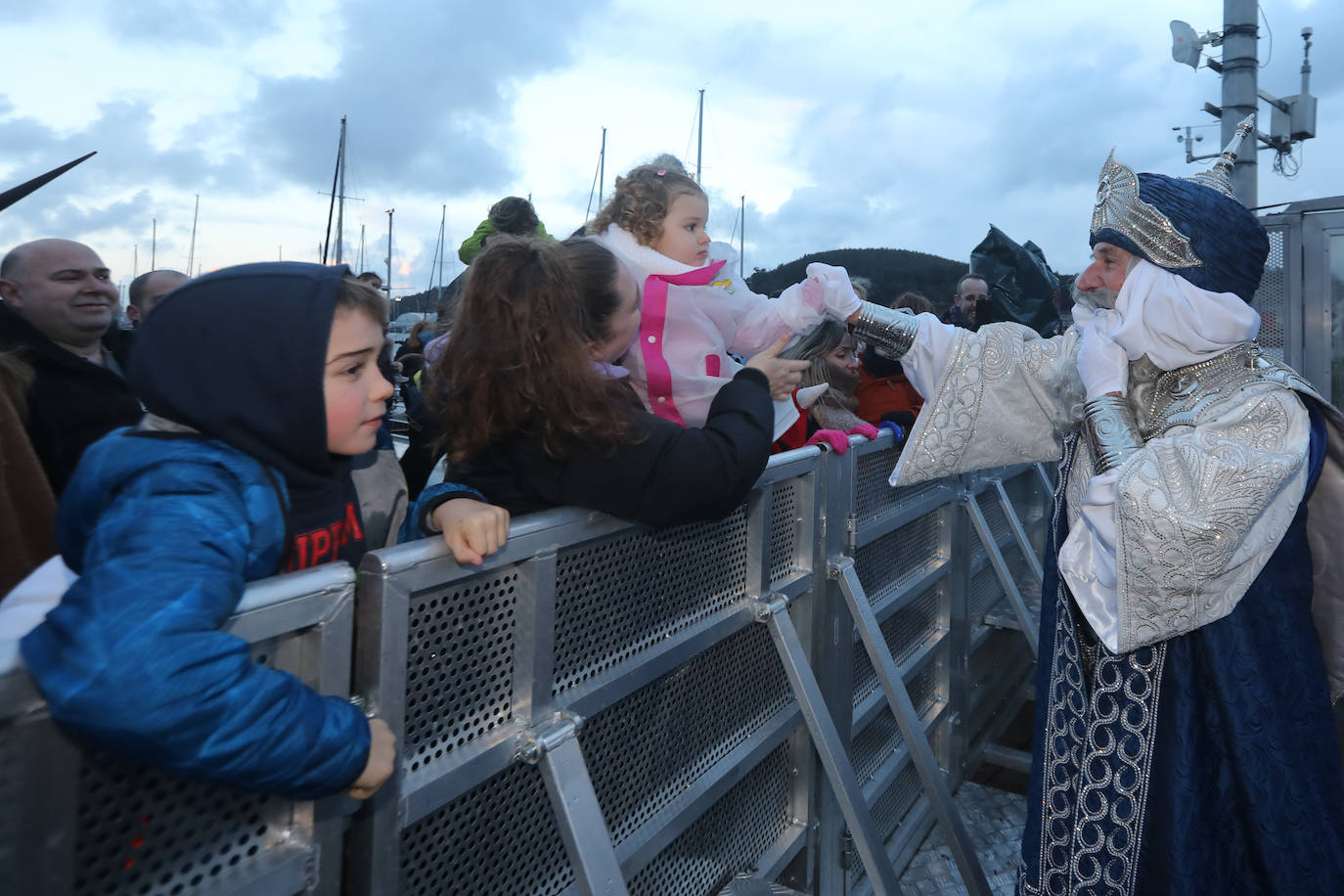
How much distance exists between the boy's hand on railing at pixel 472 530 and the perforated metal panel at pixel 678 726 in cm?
51

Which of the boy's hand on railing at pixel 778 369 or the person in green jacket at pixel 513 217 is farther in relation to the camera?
the person in green jacket at pixel 513 217

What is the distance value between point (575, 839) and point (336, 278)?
0.93 m

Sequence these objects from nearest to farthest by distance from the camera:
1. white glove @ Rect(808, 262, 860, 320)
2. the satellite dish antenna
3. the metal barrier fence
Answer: the metal barrier fence
white glove @ Rect(808, 262, 860, 320)
the satellite dish antenna

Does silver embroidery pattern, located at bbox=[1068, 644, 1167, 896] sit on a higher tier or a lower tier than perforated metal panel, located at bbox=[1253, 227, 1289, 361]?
lower

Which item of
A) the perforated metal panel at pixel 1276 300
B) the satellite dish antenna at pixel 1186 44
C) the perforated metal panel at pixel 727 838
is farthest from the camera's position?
the satellite dish antenna at pixel 1186 44

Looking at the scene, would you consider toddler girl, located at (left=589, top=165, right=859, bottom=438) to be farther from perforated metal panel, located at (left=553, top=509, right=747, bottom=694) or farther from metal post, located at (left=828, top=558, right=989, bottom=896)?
metal post, located at (left=828, top=558, right=989, bottom=896)

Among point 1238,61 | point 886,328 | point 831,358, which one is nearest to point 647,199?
point 886,328

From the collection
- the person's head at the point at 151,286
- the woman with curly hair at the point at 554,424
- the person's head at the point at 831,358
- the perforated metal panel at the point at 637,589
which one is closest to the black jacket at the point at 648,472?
the woman with curly hair at the point at 554,424

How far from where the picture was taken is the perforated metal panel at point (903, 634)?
2.93m

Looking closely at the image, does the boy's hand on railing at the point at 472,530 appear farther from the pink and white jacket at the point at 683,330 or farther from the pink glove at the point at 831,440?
the pink glove at the point at 831,440

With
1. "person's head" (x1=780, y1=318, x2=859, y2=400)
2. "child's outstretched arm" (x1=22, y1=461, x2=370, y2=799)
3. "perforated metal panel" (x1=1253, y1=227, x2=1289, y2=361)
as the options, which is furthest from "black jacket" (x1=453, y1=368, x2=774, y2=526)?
"perforated metal panel" (x1=1253, y1=227, x2=1289, y2=361)

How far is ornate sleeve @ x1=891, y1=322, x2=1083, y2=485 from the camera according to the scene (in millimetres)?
2643

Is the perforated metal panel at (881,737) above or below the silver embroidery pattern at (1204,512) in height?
below

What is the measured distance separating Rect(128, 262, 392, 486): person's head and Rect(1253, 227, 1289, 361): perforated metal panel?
188 inches
